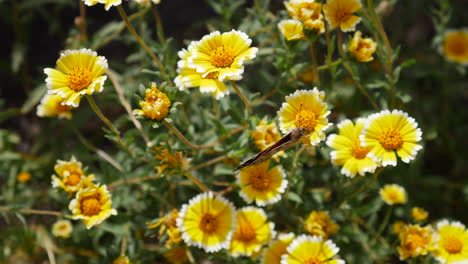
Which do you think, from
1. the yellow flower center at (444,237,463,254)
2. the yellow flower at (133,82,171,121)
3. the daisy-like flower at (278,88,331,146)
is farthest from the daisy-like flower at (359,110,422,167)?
the yellow flower at (133,82,171,121)

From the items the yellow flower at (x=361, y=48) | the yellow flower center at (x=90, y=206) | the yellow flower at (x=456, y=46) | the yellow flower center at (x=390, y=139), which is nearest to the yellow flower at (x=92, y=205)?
the yellow flower center at (x=90, y=206)

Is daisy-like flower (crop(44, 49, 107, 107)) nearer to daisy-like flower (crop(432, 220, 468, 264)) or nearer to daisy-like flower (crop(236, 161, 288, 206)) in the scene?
daisy-like flower (crop(236, 161, 288, 206))

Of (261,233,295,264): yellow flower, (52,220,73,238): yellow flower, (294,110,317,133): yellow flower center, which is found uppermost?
(294,110,317,133): yellow flower center

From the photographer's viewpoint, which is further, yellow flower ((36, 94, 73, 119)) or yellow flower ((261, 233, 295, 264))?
yellow flower ((36, 94, 73, 119))

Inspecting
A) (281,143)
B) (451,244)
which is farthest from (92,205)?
(451,244)

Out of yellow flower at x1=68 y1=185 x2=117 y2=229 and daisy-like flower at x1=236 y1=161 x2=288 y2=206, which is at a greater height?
daisy-like flower at x1=236 y1=161 x2=288 y2=206

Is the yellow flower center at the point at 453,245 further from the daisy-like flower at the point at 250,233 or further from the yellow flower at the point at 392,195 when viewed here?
the daisy-like flower at the point at 250,233

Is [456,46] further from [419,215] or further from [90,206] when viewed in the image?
[90,206]
